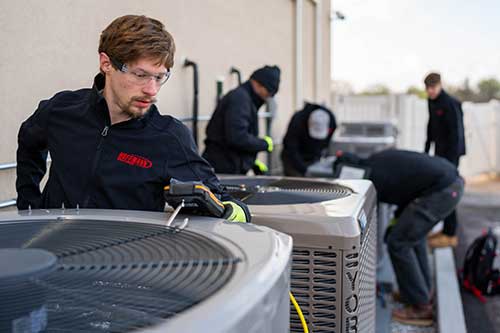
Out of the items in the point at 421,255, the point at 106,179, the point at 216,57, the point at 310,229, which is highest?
the point at 216,57

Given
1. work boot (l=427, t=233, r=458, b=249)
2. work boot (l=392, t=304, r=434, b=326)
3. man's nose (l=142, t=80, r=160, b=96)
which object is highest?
man's nose (l=142, t=80, r=160, b=96)

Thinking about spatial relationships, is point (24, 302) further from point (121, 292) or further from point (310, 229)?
point (310, 229)

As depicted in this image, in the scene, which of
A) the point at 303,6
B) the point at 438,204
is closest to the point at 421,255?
the point at 438,204

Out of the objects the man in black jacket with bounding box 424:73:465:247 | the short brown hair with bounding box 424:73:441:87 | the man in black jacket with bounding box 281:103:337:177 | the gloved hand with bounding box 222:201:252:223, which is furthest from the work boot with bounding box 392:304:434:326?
the gloved hand with bounding box 222:201:252:223

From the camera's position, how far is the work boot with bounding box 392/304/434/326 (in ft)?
14.6

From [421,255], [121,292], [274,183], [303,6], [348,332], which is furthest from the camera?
[303,6]

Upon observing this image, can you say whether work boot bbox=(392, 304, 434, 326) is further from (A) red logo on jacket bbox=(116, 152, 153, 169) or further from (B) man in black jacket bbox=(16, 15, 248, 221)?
(A) red logo on jacket bbox=(116, 152, 153, 169)

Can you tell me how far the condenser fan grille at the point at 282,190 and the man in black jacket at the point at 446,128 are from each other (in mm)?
4100

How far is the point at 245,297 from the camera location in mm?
1069

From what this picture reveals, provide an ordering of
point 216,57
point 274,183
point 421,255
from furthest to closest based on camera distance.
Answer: point 216,57 < point 421,255 < point 274,183

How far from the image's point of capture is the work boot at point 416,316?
4457mm

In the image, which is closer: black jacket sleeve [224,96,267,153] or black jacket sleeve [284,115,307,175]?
black jacket sleeve [224,96,267,153]

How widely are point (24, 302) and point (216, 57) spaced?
169 inches

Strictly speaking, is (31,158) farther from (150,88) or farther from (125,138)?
(150,88)
